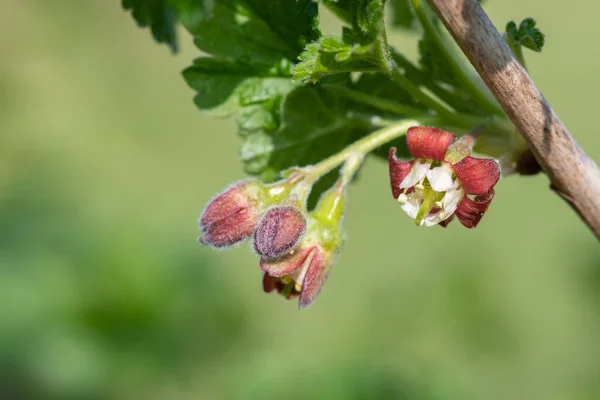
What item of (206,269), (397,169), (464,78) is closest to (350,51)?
(397,169)

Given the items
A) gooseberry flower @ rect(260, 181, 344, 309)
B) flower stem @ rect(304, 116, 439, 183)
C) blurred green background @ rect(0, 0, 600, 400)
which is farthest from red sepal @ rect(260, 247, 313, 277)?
blurred green background @ rect(0, 0, 600, 400)

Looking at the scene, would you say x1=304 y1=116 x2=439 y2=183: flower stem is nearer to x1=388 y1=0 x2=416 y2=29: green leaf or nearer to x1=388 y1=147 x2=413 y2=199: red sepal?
x1=388 y1=147 x2=413 y2=199: red sepal

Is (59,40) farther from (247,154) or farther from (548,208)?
(247,154)

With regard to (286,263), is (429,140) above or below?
above

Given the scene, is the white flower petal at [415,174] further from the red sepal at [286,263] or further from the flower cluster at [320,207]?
the red sepal at [286,263]

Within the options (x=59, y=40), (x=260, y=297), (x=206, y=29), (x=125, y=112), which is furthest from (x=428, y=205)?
(x=59, y=40)

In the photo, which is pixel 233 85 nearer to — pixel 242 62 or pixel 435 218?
pixel 242 62

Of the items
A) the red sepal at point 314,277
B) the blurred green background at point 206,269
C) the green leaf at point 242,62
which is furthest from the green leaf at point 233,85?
the blurred green background at point 206,269
